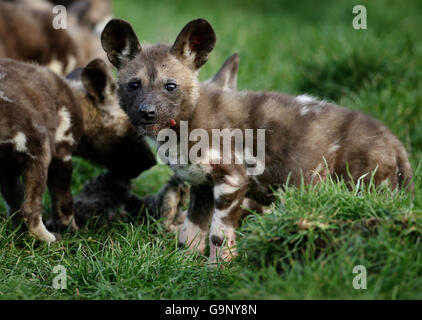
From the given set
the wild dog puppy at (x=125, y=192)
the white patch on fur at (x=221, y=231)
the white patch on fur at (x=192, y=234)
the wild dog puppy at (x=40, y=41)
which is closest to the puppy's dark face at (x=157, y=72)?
the wild dog puppy at (x=125, y=192)

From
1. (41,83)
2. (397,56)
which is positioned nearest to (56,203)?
(41,83)

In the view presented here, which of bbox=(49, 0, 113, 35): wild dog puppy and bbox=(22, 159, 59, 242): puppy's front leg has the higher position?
bbox=(49, 0, 113, 35): wild dog puppy

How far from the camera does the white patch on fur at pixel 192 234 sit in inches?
181

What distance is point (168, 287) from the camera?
11.6ft

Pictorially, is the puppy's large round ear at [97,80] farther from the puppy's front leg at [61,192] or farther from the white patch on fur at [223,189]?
the white patch on fur at [223,189]

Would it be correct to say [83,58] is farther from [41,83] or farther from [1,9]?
[41,83]

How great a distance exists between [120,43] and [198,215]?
1.48 meters

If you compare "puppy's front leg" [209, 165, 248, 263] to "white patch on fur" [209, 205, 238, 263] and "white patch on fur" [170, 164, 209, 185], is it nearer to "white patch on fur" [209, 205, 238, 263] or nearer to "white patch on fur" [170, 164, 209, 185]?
"white patch on fur" [209, 205, 238, 263]

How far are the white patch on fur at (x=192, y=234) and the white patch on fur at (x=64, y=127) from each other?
48.9 inches

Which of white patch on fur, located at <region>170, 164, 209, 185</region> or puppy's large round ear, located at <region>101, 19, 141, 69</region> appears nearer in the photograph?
white patch on fur, located at <region>170, 164, 209, 185</region>

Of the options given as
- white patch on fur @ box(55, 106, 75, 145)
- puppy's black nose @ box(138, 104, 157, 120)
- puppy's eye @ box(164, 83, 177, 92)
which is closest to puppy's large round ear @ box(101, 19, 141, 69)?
puppy's eye @ box(164, 83, 177, 92)

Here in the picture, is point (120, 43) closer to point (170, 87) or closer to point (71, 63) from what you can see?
point (170, 87)

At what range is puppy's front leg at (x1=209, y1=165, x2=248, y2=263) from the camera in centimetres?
426
